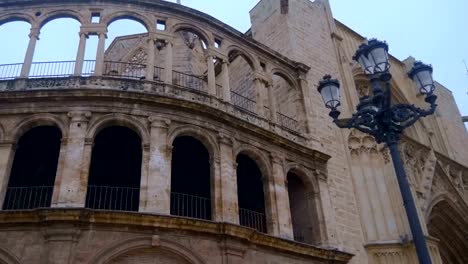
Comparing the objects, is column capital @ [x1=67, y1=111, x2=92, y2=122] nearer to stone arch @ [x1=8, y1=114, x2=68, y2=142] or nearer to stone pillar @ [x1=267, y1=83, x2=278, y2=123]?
stone arch @ [x1=8, y1=114, x2=68, y2=142]

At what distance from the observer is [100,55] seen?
39.1 feet

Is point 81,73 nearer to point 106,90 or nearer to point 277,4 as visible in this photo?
point 106,90

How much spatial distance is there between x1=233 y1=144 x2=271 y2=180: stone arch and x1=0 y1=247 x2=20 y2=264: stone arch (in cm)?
584

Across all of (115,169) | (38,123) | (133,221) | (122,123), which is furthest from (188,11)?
(133,221)

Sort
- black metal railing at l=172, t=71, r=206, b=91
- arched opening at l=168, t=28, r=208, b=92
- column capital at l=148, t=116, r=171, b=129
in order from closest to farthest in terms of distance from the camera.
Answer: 1. column capital at l=148, t=116, r=171, b=129
2. black metal railing at l=172, t=71, r=206, b=91
3. arched opening at l=168, t=28, r=208, b=92

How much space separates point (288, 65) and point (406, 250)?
6791 millimetres

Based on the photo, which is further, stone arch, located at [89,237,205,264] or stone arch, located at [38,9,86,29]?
stone arch, located at [38,9,86,29]

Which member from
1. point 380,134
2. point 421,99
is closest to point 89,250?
point 380,134

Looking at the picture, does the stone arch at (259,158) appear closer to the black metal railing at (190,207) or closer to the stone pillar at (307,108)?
the black metal railing at (190,207)

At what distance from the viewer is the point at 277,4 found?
58.5ft

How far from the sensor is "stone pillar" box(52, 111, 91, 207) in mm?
9750

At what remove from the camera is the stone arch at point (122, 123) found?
35.6ft

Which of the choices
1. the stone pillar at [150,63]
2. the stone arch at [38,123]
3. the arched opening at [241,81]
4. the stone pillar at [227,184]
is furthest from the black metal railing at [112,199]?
the arched opening at [241,81]

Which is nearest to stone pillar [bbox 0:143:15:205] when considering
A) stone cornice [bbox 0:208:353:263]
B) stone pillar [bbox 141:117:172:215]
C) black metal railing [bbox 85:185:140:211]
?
stone cornice [bbox 0:208:353:263]
